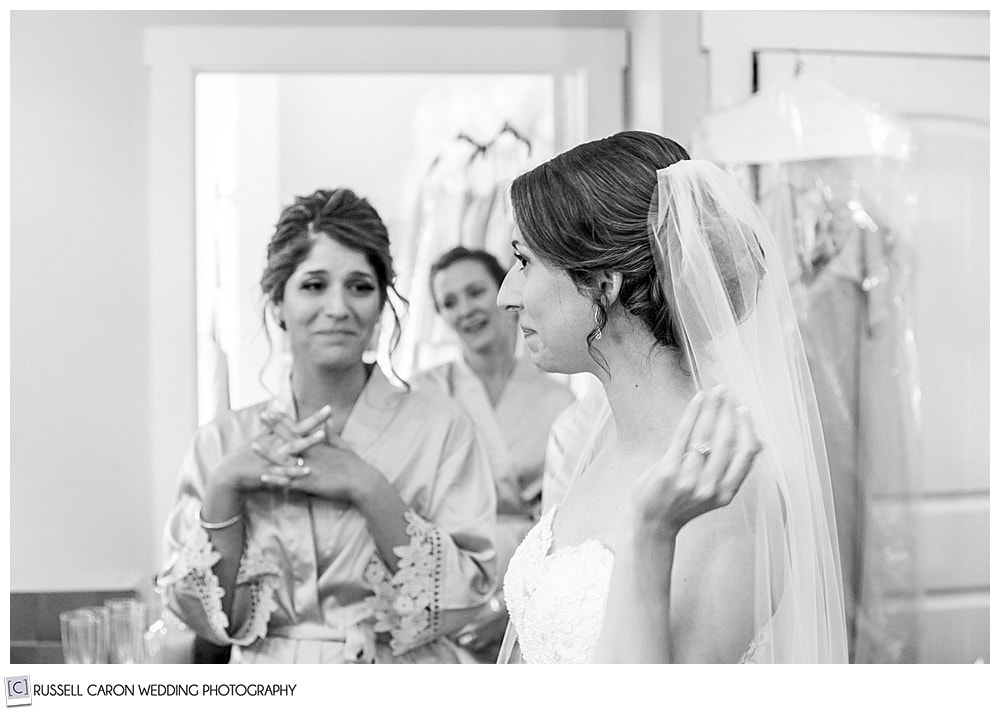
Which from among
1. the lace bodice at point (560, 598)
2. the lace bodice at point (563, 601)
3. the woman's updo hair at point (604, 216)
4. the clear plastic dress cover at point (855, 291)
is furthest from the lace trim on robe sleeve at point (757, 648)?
the clear plastic dress cover at point (855, 291)

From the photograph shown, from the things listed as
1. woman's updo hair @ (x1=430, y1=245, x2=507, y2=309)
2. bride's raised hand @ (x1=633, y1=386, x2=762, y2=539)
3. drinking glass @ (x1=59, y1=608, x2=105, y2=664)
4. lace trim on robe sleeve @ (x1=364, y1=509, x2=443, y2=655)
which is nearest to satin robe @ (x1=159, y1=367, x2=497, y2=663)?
lace trim on robe sleeve @ (x1=364, y1=509, x2=443, y2=655)

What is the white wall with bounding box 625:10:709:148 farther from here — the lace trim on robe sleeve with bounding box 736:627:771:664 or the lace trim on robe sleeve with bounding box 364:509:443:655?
the lace trim on robe sleeve with bounding box 736:627:771:664

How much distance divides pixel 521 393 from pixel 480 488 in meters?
0.17

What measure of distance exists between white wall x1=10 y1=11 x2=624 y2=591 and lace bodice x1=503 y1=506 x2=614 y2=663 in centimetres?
74

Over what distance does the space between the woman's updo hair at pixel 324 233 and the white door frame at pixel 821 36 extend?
59cm

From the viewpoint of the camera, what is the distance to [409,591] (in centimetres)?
151


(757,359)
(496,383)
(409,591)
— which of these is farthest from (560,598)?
(496,383)

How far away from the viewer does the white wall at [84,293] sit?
60.1 inches

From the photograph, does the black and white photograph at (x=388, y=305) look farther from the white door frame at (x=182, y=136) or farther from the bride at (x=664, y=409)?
the bride at (x=664, y=409)

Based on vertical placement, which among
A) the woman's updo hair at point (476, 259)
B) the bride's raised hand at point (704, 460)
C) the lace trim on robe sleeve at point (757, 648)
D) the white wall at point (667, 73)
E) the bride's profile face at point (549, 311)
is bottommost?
the lace trim on robe sleeve at point (757, 648)

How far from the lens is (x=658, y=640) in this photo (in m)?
0.90

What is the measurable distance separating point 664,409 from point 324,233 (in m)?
0.70
